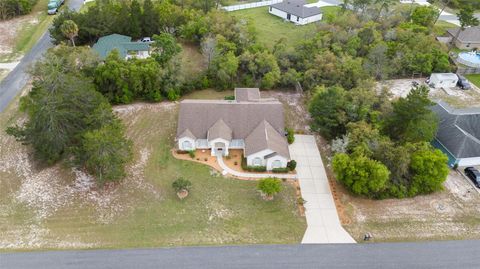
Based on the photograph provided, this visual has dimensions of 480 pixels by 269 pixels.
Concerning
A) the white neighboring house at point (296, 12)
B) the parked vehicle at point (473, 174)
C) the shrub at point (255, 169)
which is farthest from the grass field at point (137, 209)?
the white neighboring house at point (296, 12)

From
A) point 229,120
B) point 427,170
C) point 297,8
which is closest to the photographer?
point 427,170

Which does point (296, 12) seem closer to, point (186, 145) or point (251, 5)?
point (251, 5)

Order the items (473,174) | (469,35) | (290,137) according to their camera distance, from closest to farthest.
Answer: (473,174) → (290,137) → (469,35)

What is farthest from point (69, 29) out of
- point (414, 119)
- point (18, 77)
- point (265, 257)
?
point (414, 119)

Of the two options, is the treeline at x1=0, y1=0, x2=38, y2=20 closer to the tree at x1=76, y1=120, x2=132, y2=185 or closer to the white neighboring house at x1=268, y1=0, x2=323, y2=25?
the white neighboring house at x1=268, y1=0, x2=323, y2=25

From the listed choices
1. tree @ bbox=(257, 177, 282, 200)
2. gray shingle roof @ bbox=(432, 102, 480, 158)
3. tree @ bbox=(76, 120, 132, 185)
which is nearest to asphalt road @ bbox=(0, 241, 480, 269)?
tree @ bbox=(257, 177, 282, 200)

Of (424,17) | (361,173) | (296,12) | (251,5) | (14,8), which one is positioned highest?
(424,17)
